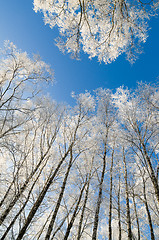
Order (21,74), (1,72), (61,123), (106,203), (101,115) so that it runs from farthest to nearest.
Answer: (101,115), (61,123), (106,203), (21,74), (1,72)

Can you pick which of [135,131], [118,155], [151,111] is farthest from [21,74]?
[118,155]

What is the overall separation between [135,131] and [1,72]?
7.86 meters

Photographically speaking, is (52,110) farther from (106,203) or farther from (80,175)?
(106,203)

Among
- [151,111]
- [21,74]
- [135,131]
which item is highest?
[21,74]

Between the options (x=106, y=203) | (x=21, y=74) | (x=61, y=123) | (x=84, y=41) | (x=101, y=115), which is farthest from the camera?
(x=101, y=115)

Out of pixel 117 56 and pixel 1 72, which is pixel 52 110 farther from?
pixel 117 56

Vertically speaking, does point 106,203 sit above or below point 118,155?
below

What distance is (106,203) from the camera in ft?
29.3

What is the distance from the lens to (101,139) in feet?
31.0

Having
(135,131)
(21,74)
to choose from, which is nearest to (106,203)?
(135,131)

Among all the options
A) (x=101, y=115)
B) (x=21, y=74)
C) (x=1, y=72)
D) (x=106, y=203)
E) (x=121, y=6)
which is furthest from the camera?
(x=101, y=115)

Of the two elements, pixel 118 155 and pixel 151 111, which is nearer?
pixel 151 111

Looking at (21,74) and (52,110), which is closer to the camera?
(21,74)

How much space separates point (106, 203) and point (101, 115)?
20.2 ft
